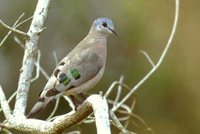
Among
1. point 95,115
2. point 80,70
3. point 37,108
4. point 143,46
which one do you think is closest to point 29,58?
point 37,108

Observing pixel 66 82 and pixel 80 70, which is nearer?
pixel 66 82

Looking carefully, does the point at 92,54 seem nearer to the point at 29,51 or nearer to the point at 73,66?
the point at 73,66

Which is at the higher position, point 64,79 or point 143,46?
Answer: point 64,79

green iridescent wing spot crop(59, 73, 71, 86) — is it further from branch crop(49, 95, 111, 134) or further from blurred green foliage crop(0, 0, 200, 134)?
blurred green foliage crop(0, 0, 200, 134)

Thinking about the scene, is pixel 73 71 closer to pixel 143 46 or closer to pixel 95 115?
pixel 95 115

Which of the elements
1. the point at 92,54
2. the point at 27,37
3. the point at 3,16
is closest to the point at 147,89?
the point at 3,16

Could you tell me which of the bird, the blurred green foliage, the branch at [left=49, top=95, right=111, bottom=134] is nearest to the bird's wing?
the bird

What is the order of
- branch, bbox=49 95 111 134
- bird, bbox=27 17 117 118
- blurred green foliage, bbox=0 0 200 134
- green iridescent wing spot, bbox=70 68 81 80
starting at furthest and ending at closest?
1. blurred green foliage, bbox=0 0 200 134
2. green iridescent wing spot, bbox=70 68 81 80
3. bird, bbox=27 17 117 118
4. branch, bbox=49 95 111 134
